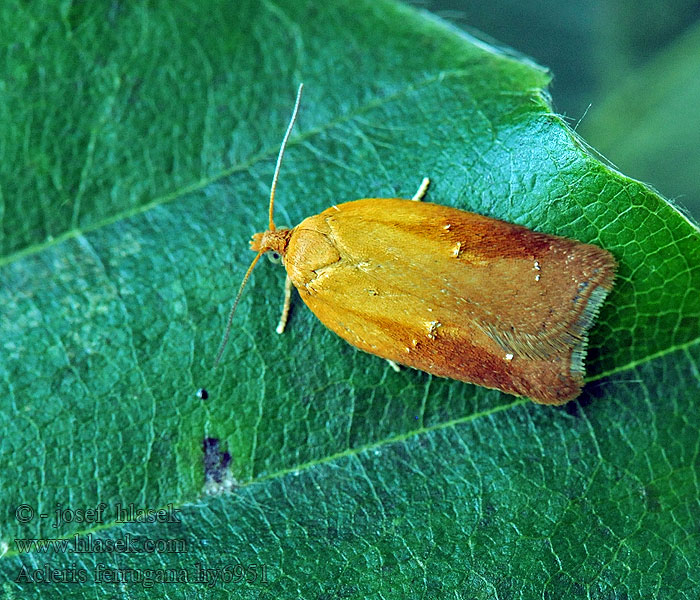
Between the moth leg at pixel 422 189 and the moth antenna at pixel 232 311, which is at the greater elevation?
the moth leg at pixel 422 189

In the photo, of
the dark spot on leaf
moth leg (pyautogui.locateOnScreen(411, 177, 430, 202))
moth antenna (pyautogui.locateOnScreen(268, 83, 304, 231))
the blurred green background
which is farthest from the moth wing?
the blurred green background

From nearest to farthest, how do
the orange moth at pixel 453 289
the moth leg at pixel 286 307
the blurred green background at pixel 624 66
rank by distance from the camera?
the orange moth at pixel 453 289 < the moth leg at pixel 286 307 < the blurred green background at pixel 624 66

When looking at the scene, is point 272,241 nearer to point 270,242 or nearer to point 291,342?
point 270,242

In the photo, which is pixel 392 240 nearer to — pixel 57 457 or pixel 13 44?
pixel 57 457

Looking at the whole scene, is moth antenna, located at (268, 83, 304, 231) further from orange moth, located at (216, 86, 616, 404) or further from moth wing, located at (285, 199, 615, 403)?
moth wing, located at (285, 199, 615, 403)

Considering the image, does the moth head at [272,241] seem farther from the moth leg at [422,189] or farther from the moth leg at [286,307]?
the moth leg at [422,189]

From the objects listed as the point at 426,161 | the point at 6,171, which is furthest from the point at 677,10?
the point at 6,171

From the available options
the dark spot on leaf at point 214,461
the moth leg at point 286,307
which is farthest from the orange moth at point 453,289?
the dark spot on leaf at point 214,461
